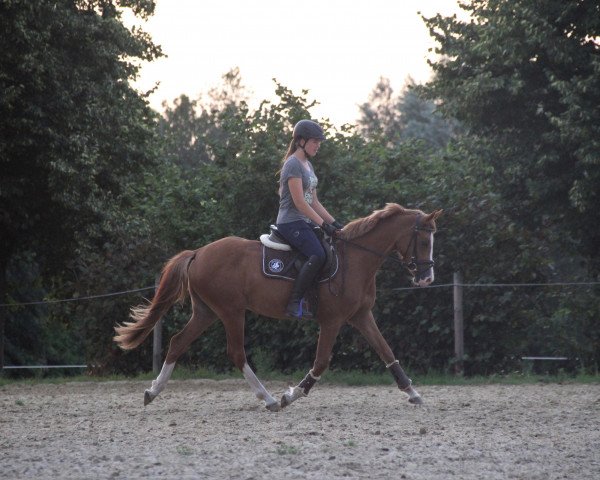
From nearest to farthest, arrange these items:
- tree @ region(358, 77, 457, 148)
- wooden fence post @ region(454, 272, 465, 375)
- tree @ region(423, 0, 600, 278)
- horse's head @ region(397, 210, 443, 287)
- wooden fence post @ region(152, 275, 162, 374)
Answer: horse's head @ region(397, 210, 443, 287) < wooden fence post @ region(454, 272, 465, 375) < wooden fence post @ region(152, 275, 162, 374) < tree @ region(423, 0, 600, 278) < tree @ region(358, 77, 457, 148)

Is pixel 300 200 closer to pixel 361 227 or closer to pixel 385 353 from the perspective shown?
pixel 361 227

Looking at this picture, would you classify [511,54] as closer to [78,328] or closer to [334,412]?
[78,328]

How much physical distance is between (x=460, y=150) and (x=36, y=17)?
9.25 metres

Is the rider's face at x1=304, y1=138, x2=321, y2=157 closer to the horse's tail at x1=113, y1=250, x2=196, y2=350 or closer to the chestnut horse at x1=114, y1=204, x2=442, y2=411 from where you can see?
the chestnut horse at x1=114, y1=204, x2=442, y2=411

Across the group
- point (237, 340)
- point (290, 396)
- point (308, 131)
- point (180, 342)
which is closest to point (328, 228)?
point (308, 131)

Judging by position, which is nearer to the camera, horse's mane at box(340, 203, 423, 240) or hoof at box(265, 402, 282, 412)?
hoof at box(265, 402, 282, 412)

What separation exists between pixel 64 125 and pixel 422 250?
13.1 m

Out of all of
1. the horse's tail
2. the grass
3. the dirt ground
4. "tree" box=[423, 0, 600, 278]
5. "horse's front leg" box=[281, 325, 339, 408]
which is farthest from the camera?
"tree" box=[423, 0, 600, 278]

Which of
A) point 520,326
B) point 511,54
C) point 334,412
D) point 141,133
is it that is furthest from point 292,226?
point 141,133

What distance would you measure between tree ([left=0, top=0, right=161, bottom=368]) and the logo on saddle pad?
11102mm

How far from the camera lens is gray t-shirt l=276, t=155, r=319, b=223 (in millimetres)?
12062

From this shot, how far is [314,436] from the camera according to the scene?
940 cm

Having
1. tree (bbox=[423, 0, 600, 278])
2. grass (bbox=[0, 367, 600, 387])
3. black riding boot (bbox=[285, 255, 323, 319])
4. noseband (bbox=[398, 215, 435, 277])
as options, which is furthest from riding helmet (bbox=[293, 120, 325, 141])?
tree (bbox=[423, 0, 600, 278])

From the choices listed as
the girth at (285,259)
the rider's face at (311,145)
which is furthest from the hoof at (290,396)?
the rider's face at (311,145)
